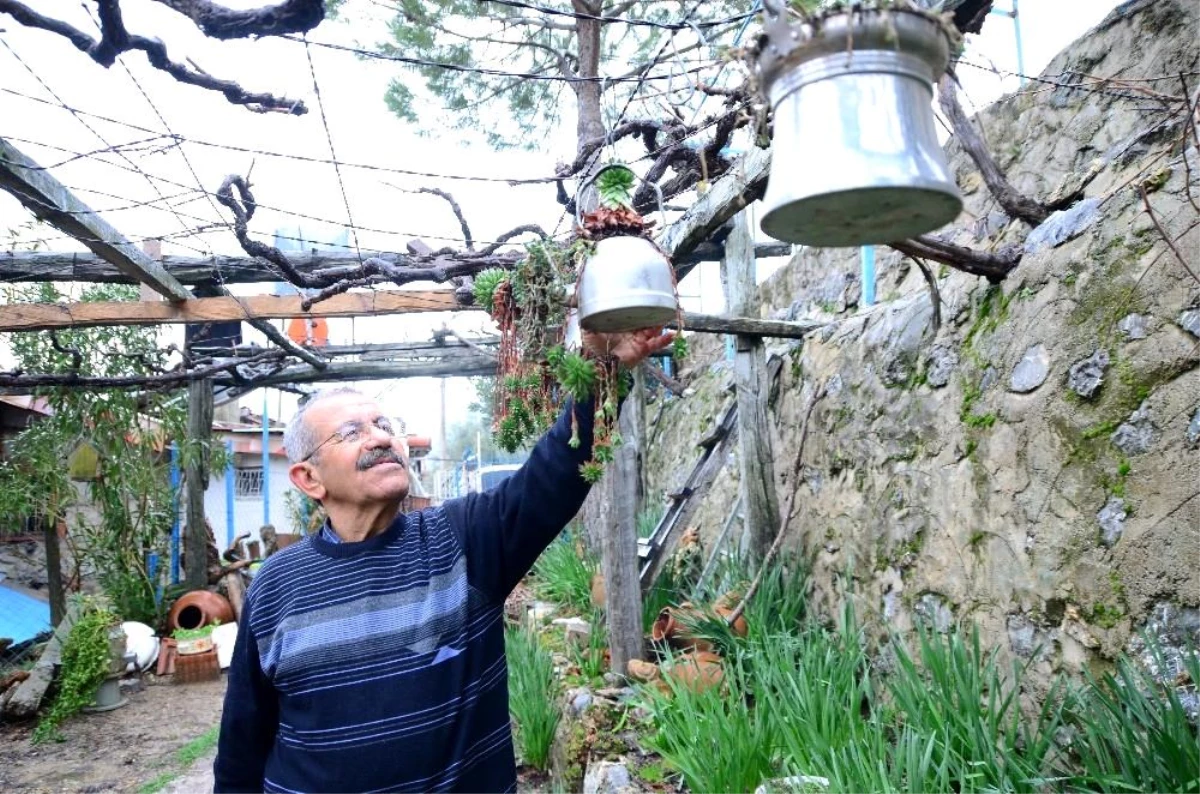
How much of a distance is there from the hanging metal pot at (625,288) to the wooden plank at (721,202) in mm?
1231

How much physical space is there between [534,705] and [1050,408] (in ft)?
8.53

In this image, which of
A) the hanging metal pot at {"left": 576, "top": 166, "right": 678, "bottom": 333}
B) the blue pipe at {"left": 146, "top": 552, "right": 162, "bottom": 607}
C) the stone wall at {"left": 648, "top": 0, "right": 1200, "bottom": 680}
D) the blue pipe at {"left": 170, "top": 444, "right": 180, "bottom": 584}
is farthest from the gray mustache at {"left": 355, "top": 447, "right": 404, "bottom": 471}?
the blue pipe at {"left": 170, "top": 444, "right": 180, "bottom": 584}

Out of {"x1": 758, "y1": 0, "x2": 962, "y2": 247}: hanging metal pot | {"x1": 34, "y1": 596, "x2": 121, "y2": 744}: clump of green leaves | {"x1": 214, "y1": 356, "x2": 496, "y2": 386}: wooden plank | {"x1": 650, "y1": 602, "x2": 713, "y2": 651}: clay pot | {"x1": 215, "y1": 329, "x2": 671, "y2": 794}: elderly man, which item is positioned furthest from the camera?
{"x1": 214, "y1": 356, "x2": 496, "y2": 386}: wooden plank

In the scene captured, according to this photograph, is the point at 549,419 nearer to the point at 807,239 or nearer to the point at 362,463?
the point at 362,463

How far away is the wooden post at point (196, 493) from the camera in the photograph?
8125mm

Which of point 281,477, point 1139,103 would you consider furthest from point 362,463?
point 281,477

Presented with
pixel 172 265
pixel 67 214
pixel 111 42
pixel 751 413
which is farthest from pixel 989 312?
pixel 172 265

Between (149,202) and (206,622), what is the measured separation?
510 cm

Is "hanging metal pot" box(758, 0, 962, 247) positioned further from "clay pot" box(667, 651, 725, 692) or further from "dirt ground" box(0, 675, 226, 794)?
"dirt ground" box(0, 675, 226, 794)

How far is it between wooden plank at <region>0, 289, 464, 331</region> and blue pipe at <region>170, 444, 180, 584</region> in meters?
2.55

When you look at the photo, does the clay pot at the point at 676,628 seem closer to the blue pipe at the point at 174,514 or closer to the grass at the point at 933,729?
the grass at the point at 933,729

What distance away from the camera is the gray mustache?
1.78 meters

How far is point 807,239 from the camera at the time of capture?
1.03 meters

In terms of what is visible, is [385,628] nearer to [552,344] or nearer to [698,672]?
[552,344]
